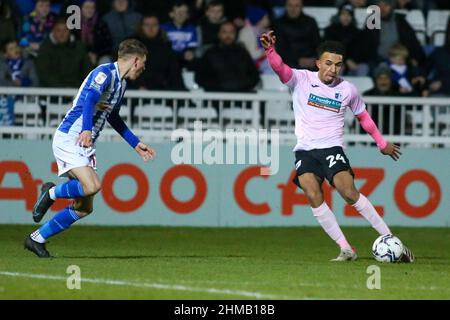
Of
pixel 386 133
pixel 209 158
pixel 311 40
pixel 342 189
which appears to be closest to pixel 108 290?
pixel 342 189

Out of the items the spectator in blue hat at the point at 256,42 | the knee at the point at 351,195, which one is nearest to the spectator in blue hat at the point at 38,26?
the spectator in blue hat at the point at 256,42

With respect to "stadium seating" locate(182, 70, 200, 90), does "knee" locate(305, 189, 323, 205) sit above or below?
Result: below

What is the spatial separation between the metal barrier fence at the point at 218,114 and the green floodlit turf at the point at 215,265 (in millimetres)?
1334

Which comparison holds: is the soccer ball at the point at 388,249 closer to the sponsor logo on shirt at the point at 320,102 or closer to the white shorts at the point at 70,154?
the sponsor logo on shirt at the point at 320,102

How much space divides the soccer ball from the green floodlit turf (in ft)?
0.49

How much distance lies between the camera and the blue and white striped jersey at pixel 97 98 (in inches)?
483

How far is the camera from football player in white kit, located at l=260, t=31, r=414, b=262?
13.1m

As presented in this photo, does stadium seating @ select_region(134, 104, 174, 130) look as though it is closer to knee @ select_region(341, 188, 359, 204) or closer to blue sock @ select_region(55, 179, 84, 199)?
knee @ select_region(341, 188, 359, 204)

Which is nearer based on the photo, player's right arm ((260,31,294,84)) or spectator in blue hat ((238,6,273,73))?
player's right arm ((260,31,294,84))

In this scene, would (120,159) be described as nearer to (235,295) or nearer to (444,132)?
(444,132)

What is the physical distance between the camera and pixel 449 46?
803 inches

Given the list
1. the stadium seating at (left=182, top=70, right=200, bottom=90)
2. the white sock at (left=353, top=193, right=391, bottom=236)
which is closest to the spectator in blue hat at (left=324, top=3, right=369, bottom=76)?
the stadium seating at (left=182, top=70, right=200, bottom=90)

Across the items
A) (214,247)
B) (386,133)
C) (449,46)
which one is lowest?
(214,247)
